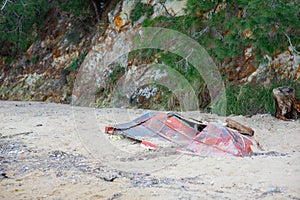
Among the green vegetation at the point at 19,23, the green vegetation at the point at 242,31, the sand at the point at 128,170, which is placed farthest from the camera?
the green vegetation at the point at 19,23

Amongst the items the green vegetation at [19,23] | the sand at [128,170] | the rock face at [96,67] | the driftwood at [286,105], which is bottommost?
the sand at [128,170]

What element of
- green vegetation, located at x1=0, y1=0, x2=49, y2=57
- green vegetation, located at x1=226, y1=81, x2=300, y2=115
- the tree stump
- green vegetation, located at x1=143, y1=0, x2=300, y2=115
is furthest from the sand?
green vegetation, located at x1=0, y1=0, x2=49, y2=57

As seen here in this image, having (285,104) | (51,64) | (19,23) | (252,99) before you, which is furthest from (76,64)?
(285,104)

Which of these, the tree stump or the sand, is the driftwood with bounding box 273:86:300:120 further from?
the sand

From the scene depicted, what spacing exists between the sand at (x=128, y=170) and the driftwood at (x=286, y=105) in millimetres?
1204

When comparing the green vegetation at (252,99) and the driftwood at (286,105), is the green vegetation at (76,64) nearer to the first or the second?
the green vegetation at (252,99)

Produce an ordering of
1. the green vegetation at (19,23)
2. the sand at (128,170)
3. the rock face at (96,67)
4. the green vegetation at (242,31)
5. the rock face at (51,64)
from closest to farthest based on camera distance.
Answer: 1. the sand at (128,170)
2. the green vegetation at (242,31)
3. the rock face at (96,67)
4. the green vegetation at (19,23)
5. the rock face at (51,64)

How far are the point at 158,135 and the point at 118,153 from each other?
2.30ft

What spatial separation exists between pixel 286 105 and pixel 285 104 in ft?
0.08

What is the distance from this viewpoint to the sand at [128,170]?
114 inches

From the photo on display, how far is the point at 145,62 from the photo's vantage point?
10742 millimetres

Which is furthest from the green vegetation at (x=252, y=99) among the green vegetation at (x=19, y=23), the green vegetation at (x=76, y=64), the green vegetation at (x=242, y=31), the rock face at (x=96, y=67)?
the green vegetation at (x=19, y=23)

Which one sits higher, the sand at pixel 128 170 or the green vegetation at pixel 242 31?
the green vegetation at pixel 242 31

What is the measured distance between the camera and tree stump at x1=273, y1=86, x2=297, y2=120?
21.6 ft
